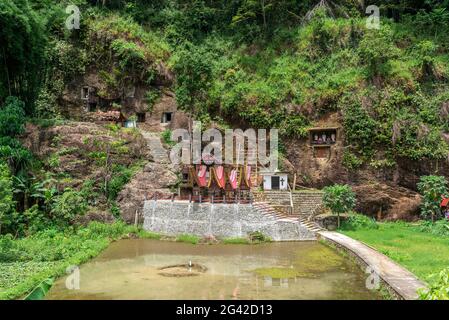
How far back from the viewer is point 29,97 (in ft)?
107

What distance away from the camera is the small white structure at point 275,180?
1214 inches

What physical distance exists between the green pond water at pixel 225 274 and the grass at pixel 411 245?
7.13ft

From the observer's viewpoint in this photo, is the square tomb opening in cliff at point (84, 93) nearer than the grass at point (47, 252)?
No

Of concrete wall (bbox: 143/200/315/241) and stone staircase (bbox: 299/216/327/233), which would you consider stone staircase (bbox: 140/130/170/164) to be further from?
stone staircase (bbox: 299/216/327/233)

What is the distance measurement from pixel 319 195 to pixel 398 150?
6.86 meters

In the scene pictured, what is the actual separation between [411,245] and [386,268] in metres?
5.57

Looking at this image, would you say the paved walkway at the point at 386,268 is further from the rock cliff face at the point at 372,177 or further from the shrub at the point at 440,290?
the rock cliff face at the point at 372,177

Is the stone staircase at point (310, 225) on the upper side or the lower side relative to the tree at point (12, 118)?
lower

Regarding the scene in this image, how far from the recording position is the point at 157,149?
106 ft

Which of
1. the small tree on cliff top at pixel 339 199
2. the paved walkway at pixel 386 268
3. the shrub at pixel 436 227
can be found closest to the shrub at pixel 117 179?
the small tree on cliff top at pixel 339 199

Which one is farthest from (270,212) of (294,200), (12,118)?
(12,118)

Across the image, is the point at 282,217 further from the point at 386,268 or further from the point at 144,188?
the point at 144,188

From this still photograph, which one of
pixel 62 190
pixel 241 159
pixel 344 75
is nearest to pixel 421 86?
pixel 344 75
